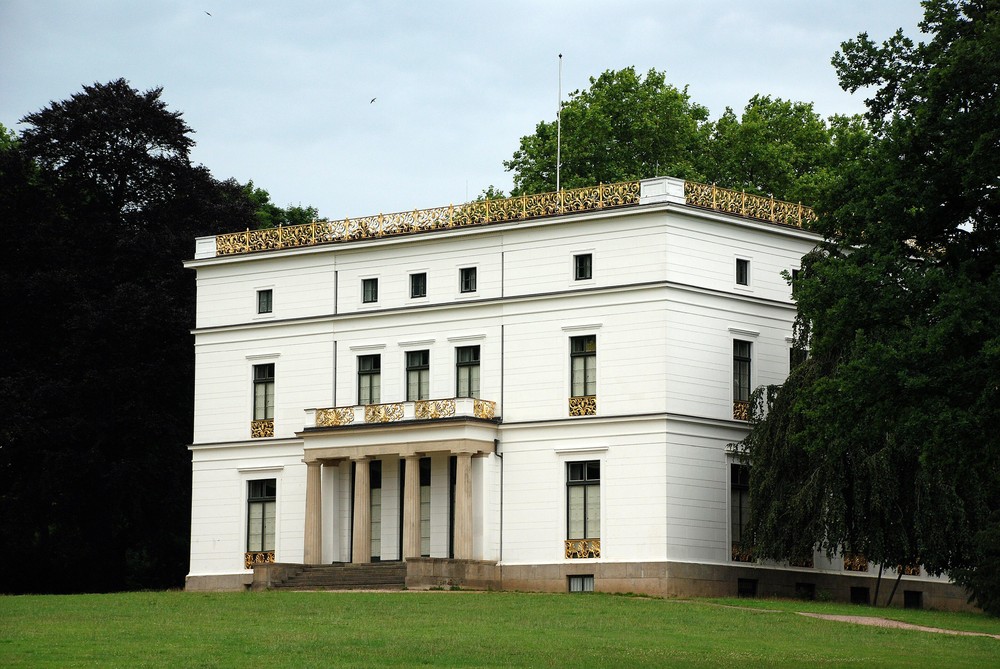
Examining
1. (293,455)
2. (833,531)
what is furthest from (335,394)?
(833,531)

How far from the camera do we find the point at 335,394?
59.0 m

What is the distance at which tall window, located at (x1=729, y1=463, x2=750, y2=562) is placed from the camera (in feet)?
178

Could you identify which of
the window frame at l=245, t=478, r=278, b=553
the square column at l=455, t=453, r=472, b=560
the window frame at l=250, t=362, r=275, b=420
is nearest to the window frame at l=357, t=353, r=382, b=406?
the window frame at l=250, t=362, r=275, b=420

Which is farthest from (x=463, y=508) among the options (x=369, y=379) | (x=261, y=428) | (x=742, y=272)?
(x=742, y=272)

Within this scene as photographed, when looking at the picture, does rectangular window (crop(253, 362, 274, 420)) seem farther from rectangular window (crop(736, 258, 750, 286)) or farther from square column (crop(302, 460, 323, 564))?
rectangular window (crop(736, 258, 750, 286))

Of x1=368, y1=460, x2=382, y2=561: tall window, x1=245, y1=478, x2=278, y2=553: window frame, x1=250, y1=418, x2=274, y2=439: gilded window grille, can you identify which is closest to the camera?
x1=368, y1=460, x2=382, y2=561: tall window

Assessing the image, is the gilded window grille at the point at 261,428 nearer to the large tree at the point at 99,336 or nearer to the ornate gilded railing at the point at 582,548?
the large tree at the point at 99,336

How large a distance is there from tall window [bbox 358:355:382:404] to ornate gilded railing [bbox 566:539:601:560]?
8.11m

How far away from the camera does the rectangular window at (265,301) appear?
199ft

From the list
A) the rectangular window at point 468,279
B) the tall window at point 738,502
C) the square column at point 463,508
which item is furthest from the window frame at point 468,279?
the tall window at point 738,502

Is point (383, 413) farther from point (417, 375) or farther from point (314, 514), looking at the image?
point (314, 514)

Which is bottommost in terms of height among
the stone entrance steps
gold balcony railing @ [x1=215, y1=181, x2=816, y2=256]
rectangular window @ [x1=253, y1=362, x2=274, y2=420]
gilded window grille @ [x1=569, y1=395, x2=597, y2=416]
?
the stone entrance steps

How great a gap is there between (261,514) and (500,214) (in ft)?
39.1

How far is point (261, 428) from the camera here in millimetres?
60219
